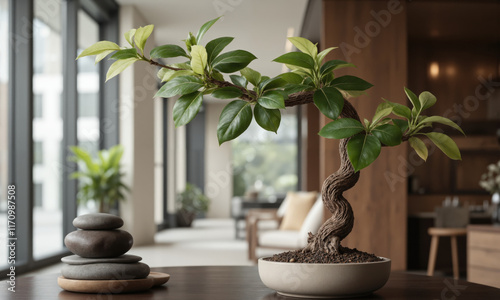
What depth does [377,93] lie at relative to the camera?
6.40 metres

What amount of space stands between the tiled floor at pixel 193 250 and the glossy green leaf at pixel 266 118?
503 centimetres

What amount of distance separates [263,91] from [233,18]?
26.1 ft

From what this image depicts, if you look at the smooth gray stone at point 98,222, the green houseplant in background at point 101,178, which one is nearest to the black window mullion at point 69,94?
the green houseplant in background at point 101,178

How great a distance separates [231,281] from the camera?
1572 mm

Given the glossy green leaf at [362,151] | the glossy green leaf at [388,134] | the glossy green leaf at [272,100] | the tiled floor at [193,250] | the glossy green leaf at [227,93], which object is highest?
the glossy green leaf at [227,93]

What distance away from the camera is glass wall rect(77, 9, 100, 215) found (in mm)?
8141

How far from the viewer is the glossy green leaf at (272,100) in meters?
1.22

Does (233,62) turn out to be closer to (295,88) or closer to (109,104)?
(295,88)

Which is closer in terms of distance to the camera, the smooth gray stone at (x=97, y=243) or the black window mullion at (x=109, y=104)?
the smooth gray stone at (x=97, y=243)

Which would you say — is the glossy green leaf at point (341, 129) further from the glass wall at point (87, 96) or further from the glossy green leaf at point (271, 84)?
the glass wall at point (87, 96)

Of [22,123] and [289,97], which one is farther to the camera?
[22,123]

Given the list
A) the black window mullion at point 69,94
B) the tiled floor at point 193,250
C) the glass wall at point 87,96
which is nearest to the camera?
the tiled floor at point 193,250

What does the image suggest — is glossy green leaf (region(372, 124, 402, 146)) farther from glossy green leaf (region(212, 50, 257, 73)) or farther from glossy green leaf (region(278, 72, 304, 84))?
glossy green leaf (region(212, 50, 257, 73))

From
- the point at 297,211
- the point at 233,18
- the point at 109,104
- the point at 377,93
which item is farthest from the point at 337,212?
the point at 233,18
